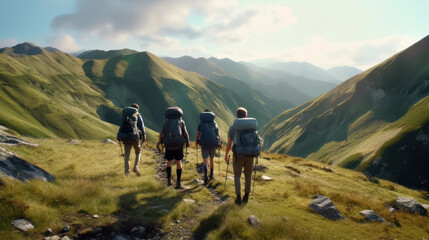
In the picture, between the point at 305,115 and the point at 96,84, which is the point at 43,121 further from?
the point at 305,115

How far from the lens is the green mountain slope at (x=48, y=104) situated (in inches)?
3675

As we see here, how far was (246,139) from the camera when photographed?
9.79 metres

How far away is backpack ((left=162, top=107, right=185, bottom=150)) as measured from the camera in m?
11.2

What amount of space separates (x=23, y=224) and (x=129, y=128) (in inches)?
274

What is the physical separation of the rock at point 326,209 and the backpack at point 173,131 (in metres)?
6.88

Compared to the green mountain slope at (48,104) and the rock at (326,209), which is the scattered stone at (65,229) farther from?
the green mountain slope at (48,104)

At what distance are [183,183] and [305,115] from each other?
20071cm

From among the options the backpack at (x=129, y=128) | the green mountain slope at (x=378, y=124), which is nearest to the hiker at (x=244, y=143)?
the backpack at (x=129, y=128)

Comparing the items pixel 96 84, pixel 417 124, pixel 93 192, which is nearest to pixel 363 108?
pixel 417 124

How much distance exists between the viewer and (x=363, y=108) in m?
148

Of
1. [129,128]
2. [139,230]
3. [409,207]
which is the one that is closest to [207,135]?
[129,128]

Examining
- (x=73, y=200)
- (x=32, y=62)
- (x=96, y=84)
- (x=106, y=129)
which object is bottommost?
(x=106, y=129)

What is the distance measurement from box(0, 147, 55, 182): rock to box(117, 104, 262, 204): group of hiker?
4060 mm

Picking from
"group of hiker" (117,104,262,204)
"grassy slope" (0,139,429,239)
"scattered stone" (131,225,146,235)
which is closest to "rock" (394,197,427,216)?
"grassy slope" (0,139,429,239)
